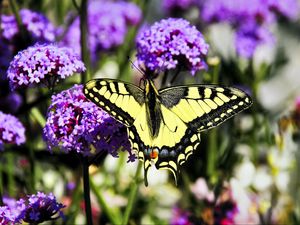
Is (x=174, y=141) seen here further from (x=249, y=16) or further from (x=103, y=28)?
(x=249, y=16)

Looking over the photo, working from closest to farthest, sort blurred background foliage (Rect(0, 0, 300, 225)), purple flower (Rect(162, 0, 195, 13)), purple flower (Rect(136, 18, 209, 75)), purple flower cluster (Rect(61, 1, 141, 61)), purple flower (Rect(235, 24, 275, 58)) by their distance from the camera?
purple flower (Rect(136, 18, 209, 75)) < blurred background foliage (Rect(0, 0, 300, 225)) < purple flower cluster (Rect(61, 1, 141, 61)) < purple flower (Rect(235, 24, 275, 58)) < purple flower (Rect(162, 0, 195, 13))

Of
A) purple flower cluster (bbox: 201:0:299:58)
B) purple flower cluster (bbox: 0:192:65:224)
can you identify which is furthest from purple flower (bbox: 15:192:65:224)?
purple flower cluster (bbox: 201:0:299:58)

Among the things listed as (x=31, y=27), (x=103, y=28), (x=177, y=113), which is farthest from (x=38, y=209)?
(x=103, y=28)

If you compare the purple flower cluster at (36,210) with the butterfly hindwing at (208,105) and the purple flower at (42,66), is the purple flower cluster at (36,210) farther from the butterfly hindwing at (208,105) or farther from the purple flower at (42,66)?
the butterfly hindwing at (208,105)

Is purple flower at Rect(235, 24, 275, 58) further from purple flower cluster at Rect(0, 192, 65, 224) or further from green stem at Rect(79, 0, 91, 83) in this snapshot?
purple flower cluster at Rect(0, 192, 65, 224)

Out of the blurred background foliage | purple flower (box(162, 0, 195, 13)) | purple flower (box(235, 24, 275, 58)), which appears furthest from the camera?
purple flower (box(162, 0, 195, 13))

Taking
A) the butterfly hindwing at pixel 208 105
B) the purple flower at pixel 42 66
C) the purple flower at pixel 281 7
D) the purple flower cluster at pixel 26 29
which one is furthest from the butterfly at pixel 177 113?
the purple flower at pixel 281 7

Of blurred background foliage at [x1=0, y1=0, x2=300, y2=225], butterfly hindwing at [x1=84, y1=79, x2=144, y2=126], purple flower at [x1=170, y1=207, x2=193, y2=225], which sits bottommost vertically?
purple flower at [x1=170, y1=207, x2=193, y2=225]
